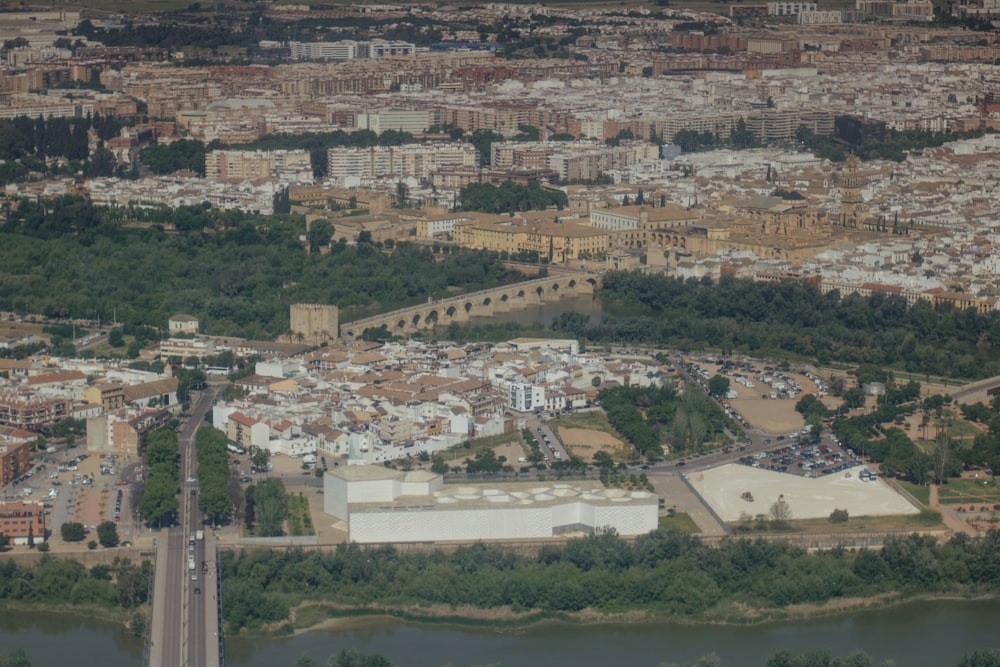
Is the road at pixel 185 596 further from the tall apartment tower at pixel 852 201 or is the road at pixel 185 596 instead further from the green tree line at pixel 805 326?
the tall apartment tower at pixel 852 201

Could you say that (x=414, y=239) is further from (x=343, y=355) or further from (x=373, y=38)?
(x=373, y=38)

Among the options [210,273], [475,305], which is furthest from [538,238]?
[210,273]

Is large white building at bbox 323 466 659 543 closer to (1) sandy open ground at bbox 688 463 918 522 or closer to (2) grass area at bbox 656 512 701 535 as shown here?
(2) grass area at bbox 656 512 701 535

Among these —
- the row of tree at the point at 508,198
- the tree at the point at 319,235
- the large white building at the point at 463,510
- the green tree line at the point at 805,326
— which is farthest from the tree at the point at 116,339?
the row of tree at the point at 508,198

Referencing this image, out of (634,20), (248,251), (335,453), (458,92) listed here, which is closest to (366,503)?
(335,453)

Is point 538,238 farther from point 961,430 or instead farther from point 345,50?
point 345,50

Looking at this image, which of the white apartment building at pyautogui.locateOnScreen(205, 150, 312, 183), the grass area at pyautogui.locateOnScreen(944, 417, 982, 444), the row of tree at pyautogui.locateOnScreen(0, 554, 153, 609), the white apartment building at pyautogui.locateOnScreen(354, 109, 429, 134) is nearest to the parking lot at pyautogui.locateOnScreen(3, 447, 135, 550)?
the row of tree at pyautogui.locateOnScreen(0, 554, 153, 609)
